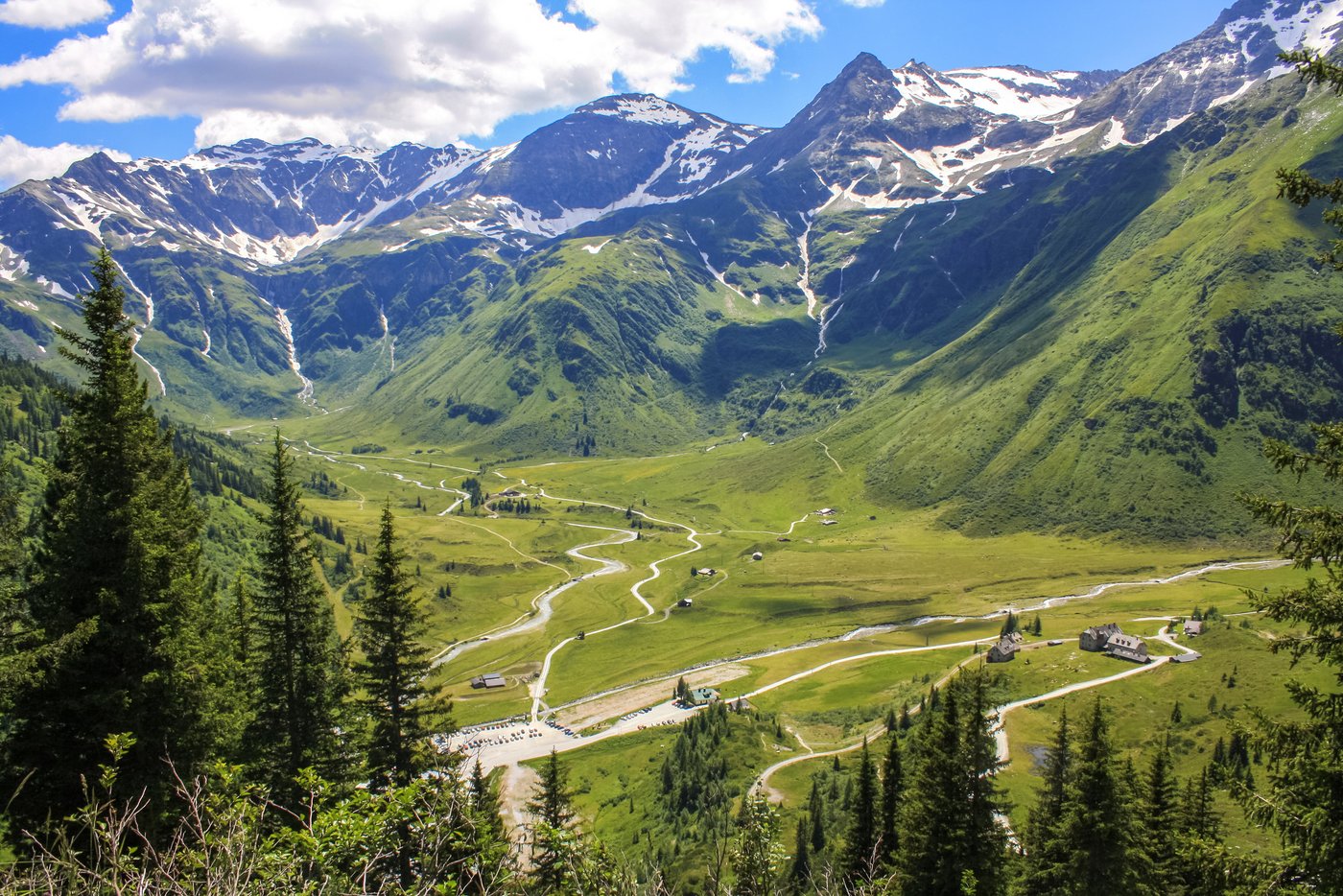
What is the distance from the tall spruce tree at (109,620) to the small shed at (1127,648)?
387 feet

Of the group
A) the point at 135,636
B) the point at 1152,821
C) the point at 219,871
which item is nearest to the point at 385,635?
the point at 135,636

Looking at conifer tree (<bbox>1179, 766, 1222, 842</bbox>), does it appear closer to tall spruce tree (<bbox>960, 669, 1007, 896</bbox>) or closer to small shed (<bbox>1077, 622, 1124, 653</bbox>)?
tall spruce tree (<bbox>960, 669, 1007, 896</bbox>)

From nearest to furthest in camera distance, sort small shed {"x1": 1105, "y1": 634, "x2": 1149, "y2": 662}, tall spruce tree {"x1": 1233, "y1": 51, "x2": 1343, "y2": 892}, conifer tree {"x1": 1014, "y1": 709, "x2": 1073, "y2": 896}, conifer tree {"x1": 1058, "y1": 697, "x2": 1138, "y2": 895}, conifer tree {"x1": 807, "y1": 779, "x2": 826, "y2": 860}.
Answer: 1. tall spruce tree {"x1": 1233, "y1": 51, "x2": 1343, "y2": 892}
2. conifer tree {"x1": 1058, "y1": 697, "x2": 1138, "y2": 895}
3. conifer tree {"x1": 1014, "y1": 709, "x2": 1073, "y2": 896}
4. conifer tree {"x1": 807, "y1": 779, "x2": 826, "y2": 860}
5. small shed {"x1": 1105, "y1": 634, "x2": 1149, "y2": 662}

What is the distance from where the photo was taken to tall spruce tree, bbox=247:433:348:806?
1159 inches

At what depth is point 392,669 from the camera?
2855 cm

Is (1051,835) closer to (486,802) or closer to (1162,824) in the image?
(1162,824)

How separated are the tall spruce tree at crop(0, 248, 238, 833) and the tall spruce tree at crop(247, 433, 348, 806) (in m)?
5.96

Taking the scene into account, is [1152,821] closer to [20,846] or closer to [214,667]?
[214,667]

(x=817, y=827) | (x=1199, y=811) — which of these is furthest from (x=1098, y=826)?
(x=817, y=827)

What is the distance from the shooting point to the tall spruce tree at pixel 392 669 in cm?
2830

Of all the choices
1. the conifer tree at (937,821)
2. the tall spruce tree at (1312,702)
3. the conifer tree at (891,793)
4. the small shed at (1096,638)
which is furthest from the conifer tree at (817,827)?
the small shed at (1096,638)

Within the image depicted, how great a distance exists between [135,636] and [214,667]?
275 centimetres

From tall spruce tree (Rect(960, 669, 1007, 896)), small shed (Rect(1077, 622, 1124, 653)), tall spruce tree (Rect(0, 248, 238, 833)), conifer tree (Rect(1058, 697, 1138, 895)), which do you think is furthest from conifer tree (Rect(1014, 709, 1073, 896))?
small shed (Rect(1077, 622, 1124, 653))

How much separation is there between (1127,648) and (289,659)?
379 ft
